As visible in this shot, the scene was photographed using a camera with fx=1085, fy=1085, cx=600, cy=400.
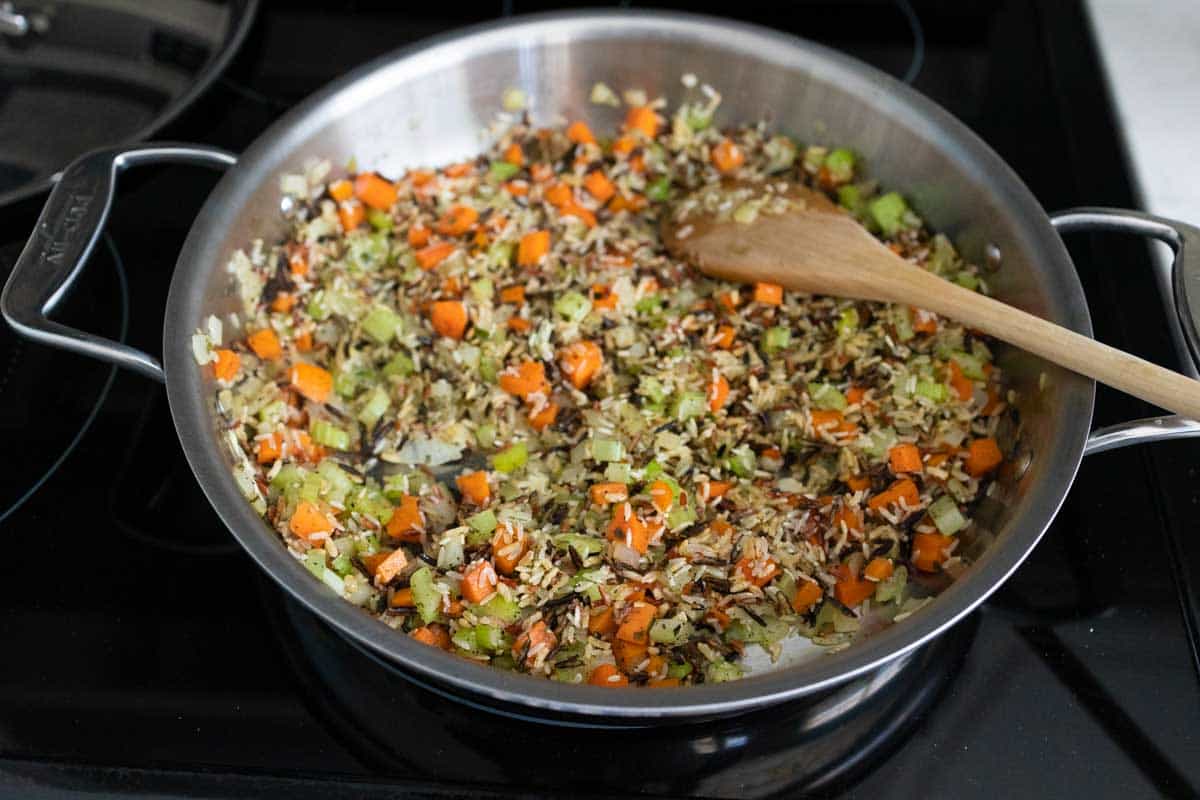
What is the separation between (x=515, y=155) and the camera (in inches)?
71.7

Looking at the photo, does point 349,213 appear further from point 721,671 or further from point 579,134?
point 721,671

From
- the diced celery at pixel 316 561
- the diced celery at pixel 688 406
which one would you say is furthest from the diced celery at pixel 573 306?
the diced celery at pixel 316 561

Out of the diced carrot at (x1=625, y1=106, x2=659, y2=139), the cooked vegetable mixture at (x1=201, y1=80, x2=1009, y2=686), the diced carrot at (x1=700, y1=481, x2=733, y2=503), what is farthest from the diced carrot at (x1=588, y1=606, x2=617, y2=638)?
the diced carrot at (x1=625, y1=106, x2=659, y2=139)

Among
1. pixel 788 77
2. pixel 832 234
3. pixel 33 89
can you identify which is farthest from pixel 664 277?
pixel 33 89

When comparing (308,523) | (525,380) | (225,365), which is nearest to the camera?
(308,523)

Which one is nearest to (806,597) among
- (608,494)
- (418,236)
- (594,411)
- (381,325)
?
(608,494)

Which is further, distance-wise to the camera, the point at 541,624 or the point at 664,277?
the point at 664,277

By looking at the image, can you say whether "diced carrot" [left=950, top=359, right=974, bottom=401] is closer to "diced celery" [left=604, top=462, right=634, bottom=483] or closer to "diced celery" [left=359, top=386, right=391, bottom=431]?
"diced celery" [left=604, top=462, right=634, bottom=483]

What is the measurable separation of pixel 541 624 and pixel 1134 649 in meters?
0.72

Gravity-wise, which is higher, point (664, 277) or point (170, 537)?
point (664, 277)

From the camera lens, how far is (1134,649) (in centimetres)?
133

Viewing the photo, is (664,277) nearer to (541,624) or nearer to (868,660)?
(541,624)

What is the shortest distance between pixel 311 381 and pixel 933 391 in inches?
Answer: 34.8

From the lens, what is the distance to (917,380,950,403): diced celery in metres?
1.53
